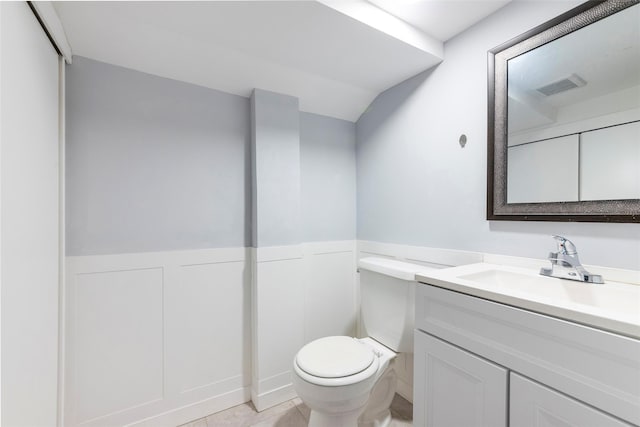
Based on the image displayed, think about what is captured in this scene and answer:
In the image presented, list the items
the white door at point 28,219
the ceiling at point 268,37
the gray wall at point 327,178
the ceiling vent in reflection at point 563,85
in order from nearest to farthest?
the white door at point 28,219 → the ceiling vent in reflection at point 563,85 → the ceiling at point 268,37 → the gray wall at point 327,178

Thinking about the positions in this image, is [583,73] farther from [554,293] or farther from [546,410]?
[546,410]

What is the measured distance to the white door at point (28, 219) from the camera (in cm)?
78

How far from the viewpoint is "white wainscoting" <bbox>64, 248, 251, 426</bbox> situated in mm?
1279

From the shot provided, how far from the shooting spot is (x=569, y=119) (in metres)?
1.04

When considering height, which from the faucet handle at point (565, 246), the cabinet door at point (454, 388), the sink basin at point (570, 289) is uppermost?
the faucet handle at point (565, 246)

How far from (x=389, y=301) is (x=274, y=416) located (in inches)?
37.6

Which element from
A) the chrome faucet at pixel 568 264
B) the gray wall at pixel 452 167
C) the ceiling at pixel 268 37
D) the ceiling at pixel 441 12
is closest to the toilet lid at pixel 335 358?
the gray wall at pixel 452 167

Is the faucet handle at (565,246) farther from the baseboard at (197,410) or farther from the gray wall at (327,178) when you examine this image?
the baseboard at (197,410)

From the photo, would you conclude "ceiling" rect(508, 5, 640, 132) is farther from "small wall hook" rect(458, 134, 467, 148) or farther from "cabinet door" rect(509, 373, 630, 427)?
"cabinet door" rect(509, 373, 630, 427)

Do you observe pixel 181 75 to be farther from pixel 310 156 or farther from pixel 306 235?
pixel 306 235

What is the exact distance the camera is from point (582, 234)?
99 cm

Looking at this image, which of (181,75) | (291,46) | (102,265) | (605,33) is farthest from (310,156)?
(605,33)

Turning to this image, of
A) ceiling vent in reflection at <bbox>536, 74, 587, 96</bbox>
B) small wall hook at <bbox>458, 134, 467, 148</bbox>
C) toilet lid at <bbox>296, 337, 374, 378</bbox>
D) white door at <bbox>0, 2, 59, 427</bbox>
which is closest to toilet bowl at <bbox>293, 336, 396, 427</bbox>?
toilet lid at <bbox>296, 337, 374, 378</bbox>

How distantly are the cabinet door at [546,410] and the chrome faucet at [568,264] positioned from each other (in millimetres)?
461
